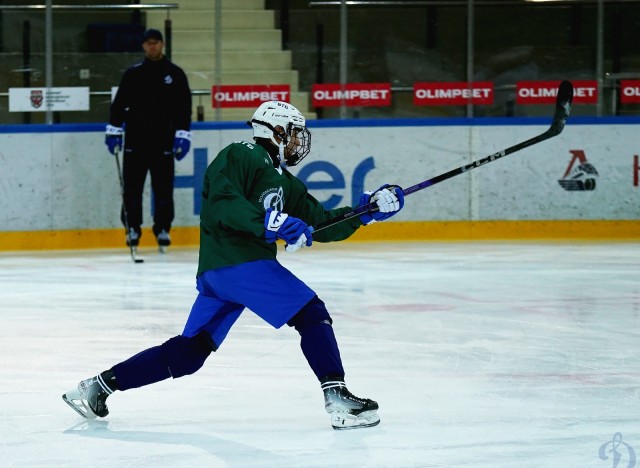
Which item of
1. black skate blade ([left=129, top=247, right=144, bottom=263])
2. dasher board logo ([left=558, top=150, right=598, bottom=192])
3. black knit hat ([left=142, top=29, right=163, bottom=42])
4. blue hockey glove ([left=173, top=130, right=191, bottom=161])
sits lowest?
black skate blade ([left=129, top=247, right=144, bottom=263])

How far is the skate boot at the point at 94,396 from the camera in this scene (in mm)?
4219

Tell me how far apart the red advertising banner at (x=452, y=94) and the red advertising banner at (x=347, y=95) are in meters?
0.32

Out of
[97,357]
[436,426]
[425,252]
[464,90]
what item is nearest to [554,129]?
[436,426]

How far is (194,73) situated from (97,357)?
543 centimetres

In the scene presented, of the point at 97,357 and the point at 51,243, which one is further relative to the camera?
the point at 51,243

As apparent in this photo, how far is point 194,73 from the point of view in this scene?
10.6 meters

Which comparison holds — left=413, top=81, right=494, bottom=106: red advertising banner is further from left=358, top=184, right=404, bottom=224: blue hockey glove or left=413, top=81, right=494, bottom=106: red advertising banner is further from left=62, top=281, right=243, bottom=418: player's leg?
left=62, top=281, right=243, bottom=418: player's leg

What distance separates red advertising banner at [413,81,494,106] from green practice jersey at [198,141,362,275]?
6.74 m

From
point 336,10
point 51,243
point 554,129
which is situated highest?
point 336,10

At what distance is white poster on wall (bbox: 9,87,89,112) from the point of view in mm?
10258

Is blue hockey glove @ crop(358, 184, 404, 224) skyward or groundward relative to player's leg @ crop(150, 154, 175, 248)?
skyward

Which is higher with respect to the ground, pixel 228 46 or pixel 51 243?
pixel 228 46

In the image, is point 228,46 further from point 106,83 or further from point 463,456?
point 463,456

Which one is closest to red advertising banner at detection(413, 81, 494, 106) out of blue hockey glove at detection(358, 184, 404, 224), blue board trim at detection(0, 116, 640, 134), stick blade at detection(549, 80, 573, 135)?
blue board trim at detection(0, 116, 640, 134)
